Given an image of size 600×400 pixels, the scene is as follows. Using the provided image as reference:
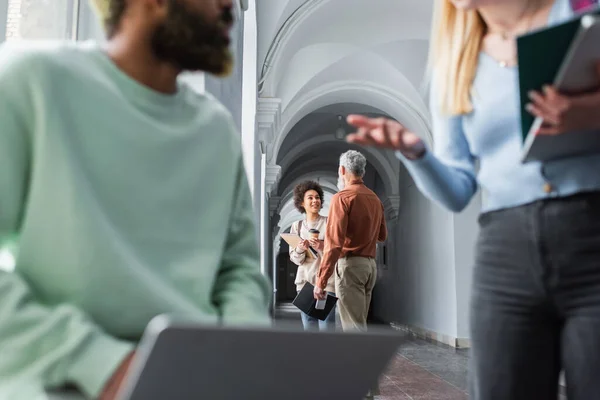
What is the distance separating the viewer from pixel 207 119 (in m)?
1.19

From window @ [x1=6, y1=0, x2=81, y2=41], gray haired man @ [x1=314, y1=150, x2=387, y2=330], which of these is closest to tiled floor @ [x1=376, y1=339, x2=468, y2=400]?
gray haired man @ [x1=314, y1=150, x2=387, y2=330]

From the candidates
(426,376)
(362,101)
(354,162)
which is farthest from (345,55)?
(426,376)

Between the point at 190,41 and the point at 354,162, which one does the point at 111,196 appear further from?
the point at 354,162

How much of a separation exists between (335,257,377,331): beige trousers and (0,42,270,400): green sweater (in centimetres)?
317

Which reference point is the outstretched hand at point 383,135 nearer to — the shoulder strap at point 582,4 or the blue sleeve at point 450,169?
the blue sleeve at point 450,169

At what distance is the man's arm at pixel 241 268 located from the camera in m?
1.17

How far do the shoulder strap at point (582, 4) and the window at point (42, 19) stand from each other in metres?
1.52

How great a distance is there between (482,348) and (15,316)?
89 cm

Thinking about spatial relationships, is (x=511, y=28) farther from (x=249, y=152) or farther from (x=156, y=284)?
(x=249, y=152)

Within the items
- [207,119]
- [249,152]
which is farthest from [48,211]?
[249,152]

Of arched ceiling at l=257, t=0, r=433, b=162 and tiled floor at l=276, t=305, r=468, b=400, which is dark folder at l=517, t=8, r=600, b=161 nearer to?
tiled floor at l=276, t=305, r=468, b=400

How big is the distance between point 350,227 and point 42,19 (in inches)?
108

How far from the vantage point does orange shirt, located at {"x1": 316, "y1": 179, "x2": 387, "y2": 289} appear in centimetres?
420

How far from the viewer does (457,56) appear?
136 centimetres
